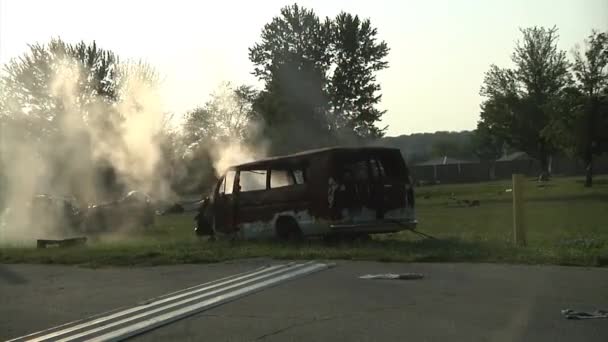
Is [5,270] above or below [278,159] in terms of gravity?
below

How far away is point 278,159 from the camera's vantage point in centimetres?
1373

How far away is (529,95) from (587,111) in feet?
52.9

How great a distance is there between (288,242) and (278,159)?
164cm

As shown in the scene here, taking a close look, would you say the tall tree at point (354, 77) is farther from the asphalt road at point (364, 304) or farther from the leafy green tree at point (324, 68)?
the asphalt road at point (364, 304)

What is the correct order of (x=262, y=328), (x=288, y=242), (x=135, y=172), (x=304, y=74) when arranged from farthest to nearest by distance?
1. (x=304, y=74)
2. (x=135, y=172)
3. (x=288, y=242)
4. (x=262, y=328)

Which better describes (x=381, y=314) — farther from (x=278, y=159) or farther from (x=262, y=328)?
(x=278, y=159)

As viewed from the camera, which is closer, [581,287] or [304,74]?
[581,287]

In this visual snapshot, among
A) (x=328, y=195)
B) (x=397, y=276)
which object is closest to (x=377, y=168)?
(x=328, y=195)

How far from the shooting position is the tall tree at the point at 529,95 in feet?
189

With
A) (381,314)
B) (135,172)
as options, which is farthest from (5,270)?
(135,172)

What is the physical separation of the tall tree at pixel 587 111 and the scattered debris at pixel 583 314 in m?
39.1

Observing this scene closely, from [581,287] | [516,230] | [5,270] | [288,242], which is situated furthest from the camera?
[288,242]

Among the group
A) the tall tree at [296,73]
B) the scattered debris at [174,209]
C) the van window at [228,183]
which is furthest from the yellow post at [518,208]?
the tall tree at [296,73]

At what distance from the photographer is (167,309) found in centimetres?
744
